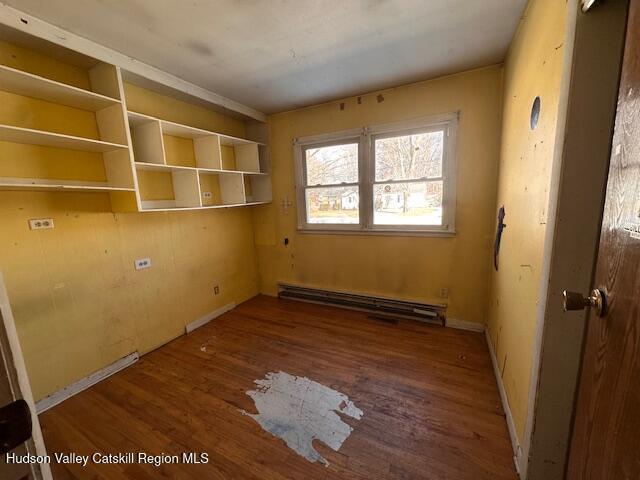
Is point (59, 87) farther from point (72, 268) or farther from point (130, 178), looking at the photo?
point (72, 268)

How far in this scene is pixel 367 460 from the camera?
137cm

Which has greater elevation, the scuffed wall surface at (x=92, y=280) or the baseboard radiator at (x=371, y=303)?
the scuffed wall surface at (x=92, y=280)

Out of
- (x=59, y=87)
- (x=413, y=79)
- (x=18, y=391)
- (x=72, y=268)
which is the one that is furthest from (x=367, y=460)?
(x=413, y=79)

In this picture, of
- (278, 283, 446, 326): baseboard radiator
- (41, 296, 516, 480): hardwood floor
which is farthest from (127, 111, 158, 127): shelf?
(278, 283, 446, 326): baseboard radiator

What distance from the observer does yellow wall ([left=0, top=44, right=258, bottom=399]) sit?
1692 millimetres

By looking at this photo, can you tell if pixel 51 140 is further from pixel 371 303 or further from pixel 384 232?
pixel 371 303

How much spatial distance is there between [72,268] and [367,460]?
2387mm

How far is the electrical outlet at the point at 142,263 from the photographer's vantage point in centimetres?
235

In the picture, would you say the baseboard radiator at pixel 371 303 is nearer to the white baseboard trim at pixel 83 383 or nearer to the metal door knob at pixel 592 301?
the white baseboard trim at pixel 83 383

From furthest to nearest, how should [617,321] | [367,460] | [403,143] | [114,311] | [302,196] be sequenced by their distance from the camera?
[302,196] → [403,143] → [114,311] → [367,460] → [617,321]

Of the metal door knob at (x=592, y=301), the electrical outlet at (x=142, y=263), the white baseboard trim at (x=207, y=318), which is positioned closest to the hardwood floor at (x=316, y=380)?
the white baseboard trim at (x=207, y=318)

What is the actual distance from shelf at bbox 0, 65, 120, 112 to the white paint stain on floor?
7.65ft

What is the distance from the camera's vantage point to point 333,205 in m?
3.22

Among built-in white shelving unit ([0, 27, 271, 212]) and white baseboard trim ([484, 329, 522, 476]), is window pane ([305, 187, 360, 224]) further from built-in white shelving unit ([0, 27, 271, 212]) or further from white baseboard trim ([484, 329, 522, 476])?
white baseboard trim ([484, 329, 522, 476])
